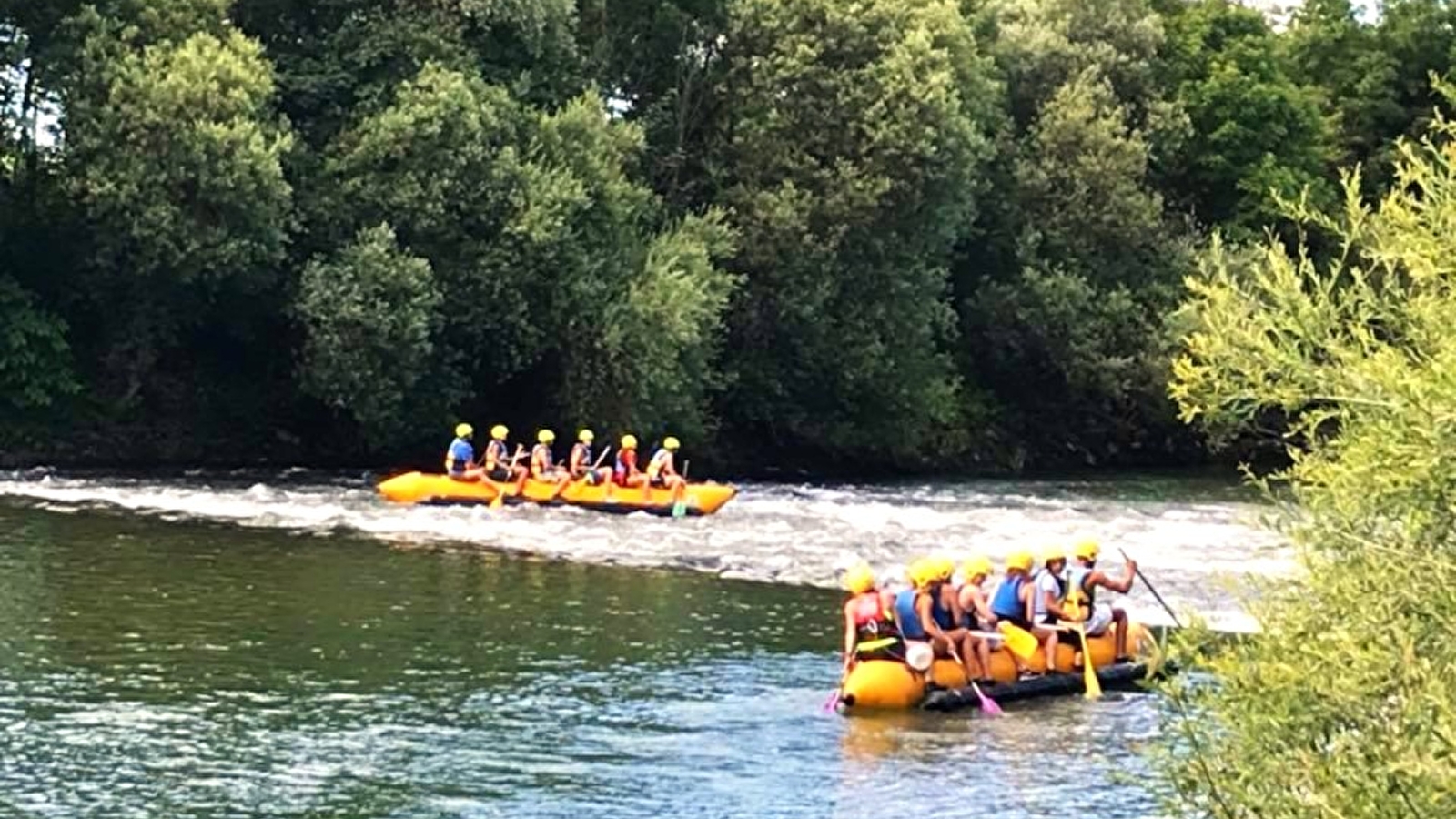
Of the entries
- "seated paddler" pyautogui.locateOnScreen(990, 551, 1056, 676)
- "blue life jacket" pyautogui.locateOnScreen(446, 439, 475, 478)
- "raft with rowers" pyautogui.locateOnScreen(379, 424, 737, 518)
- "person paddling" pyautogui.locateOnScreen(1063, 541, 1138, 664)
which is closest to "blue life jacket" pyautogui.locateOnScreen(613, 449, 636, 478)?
"raft with rowers" pyautogui.locateOnScreen(379, 424, 737, 518)

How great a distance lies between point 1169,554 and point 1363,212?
71.1 ft

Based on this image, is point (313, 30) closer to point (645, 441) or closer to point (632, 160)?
point (632, 160)

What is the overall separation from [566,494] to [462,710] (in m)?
15.1

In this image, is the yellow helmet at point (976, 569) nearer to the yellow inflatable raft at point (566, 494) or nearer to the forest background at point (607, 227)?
the yellow inflatable raft at point (566, 494)

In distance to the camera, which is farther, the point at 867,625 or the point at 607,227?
the point at 607,227

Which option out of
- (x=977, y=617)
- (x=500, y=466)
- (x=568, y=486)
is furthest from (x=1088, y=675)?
(x=500, y=466)

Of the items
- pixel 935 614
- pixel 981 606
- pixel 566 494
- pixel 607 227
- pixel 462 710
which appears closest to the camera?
pixel 462 710

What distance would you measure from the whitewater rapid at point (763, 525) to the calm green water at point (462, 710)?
111 inches

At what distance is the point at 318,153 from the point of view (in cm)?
3862

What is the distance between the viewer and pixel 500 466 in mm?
33781

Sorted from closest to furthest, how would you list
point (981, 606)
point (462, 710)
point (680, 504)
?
point (462, 710)
point (981, 606)
point (680, 504)

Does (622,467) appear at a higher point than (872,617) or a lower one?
higher

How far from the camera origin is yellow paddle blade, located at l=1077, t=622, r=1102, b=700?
20.1m

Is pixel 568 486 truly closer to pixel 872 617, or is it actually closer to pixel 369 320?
pixel 369 320
